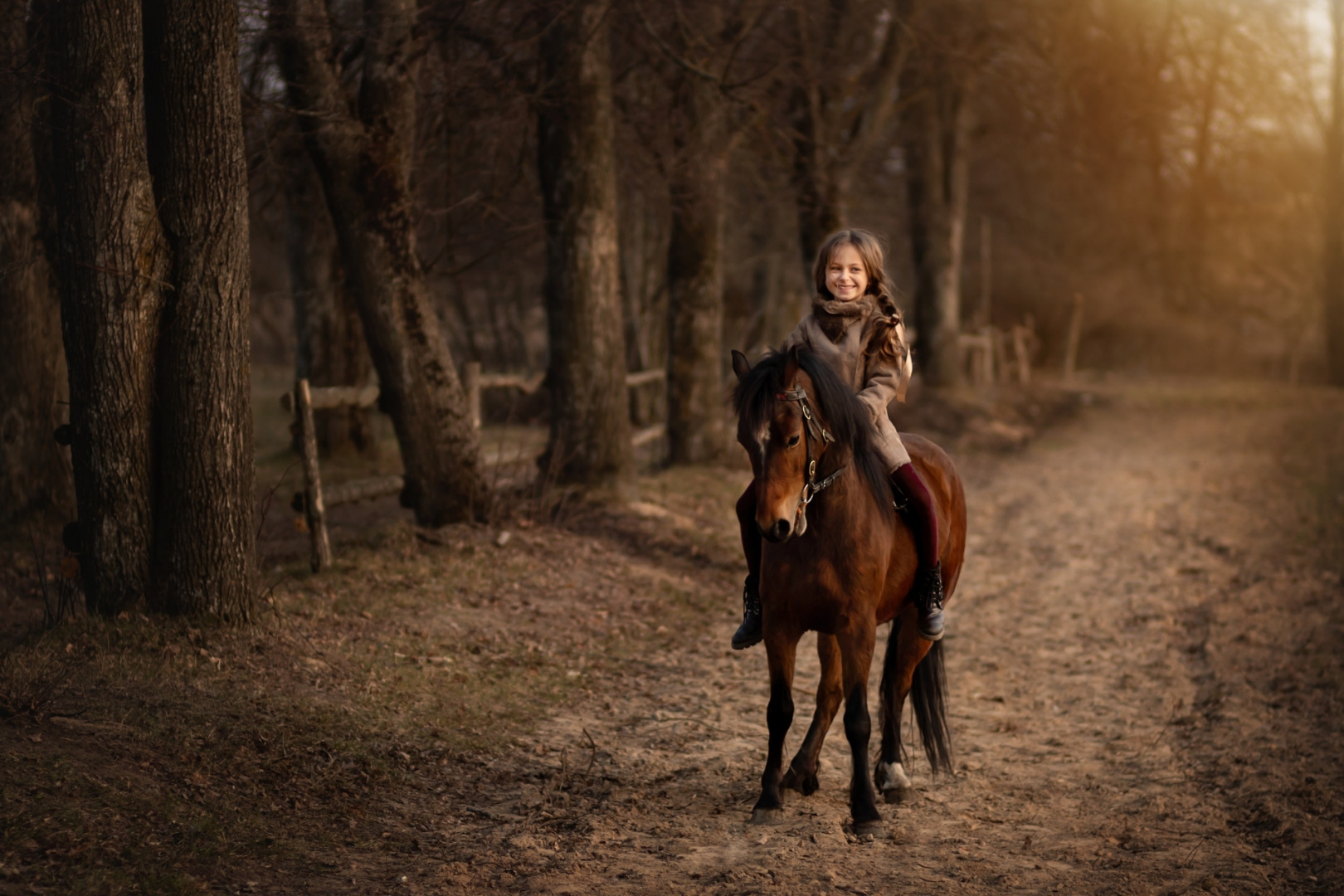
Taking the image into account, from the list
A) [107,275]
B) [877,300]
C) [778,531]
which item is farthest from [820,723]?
[107,275]

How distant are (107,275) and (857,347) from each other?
3842 millimetres

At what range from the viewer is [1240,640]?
25.7 feet

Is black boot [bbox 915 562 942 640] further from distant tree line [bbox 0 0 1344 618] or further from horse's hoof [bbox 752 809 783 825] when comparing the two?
distant tree line [bbox 0 0 1344 618]

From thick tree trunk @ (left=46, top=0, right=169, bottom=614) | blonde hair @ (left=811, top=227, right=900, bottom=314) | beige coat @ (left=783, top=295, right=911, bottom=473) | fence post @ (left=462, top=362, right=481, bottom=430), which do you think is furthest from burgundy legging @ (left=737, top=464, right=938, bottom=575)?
fence post @ (left=462, top=362, right=481, bottom=430)

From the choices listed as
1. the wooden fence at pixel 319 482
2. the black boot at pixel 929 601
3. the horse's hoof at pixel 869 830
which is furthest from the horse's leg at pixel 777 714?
the wooden fence at pixel 319 482

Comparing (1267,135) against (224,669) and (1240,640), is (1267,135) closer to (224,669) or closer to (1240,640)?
(1240,640)

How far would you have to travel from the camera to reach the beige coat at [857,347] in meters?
4.99

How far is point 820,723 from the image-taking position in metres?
5.12

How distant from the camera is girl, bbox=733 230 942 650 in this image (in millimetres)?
A: 4996

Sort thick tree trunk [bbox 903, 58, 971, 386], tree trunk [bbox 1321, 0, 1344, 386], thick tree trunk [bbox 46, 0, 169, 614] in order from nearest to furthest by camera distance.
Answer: thick tree trunk [bbox 46, 0, 169, 614], thick tree trunk [bbox 903, 58, 971, 386], tree trunk [bbox 1321, 0, 1344, 386]

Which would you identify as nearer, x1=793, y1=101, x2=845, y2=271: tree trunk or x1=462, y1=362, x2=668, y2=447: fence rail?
x1=462, y1=362, x2=668, y2=447: fence rail

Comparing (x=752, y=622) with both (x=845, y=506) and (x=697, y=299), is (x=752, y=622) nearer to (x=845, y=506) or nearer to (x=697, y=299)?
(x=845, y=506)

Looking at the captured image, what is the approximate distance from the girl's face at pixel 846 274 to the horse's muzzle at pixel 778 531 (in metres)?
1.26

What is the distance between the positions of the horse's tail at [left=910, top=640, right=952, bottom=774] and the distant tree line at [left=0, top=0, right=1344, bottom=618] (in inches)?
146
